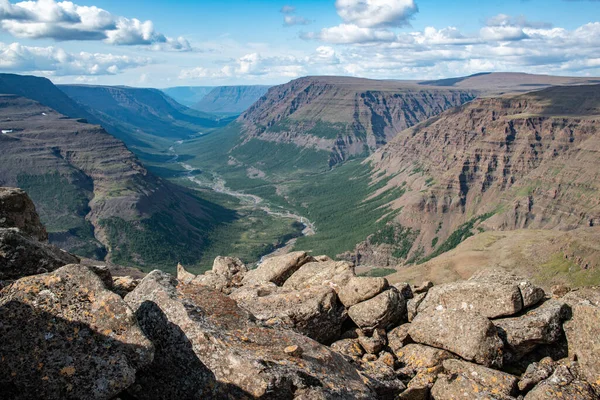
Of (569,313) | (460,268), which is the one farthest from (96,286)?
(460,268)

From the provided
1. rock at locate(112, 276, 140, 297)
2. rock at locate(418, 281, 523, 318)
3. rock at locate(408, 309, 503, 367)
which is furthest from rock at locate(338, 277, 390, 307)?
rock at locate(112, 276, 140, 297)

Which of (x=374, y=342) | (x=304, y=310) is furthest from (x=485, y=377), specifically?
(x=304, y=310)

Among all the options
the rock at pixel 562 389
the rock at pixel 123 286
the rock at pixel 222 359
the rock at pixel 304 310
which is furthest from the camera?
the rock at pixel 304 310

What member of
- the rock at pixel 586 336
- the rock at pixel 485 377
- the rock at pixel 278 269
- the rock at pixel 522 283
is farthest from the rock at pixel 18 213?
the rock at pixel 586 336

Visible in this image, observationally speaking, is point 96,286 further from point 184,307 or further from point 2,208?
point 2,208

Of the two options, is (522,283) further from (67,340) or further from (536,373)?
(67,340)

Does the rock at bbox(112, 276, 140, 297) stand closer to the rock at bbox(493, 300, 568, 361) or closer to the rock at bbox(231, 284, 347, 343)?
the rock at bbox(231, 284, 347, 343)

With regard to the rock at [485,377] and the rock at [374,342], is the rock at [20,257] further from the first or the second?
the rock at [485,377]
